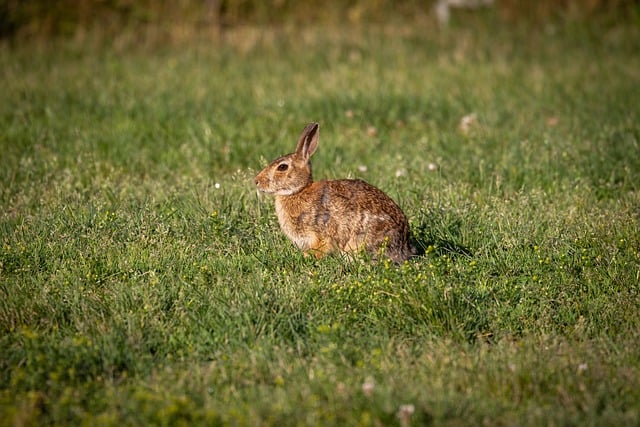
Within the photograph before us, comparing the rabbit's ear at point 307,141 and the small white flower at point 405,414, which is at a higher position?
the rabbit's ear at point 307,141

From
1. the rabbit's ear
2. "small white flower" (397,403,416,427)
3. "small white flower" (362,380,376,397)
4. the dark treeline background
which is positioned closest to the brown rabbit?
the rabbit's ear

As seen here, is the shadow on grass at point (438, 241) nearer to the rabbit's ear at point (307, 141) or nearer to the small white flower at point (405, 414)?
the rabbit's ear at point (307, 141)

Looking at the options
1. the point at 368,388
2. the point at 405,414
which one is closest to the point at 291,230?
the point at 368,388

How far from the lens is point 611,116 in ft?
30.7

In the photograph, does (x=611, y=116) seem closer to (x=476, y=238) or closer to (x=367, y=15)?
(x=476, y=238)

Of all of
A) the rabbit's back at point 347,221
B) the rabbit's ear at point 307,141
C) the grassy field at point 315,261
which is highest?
the rabbit's ear at point 307,141

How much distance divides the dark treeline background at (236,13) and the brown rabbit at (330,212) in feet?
27.3

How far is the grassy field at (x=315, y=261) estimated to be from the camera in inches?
163

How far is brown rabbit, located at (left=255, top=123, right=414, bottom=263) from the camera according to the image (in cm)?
554

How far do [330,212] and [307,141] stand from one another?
2.26 feet

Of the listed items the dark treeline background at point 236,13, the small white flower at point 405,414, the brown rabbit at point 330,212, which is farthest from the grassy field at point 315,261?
the dark treeline background at point 236,13

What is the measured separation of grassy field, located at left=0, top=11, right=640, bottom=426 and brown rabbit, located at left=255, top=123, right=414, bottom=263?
0.54ft

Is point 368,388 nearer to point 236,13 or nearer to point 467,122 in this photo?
point 467,122

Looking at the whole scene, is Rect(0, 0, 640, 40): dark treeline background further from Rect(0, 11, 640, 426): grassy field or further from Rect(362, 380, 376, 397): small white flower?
Rect(362, 380, 376, 397): small white flower
